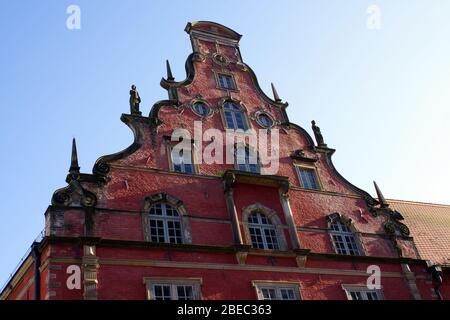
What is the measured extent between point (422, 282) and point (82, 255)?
11.9m

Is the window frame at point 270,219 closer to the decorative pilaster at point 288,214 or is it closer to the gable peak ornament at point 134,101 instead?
the decorative pilaster at point 288,214

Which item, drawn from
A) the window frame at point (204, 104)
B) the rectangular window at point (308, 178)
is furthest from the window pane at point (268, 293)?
the window frame at point (204, 104)

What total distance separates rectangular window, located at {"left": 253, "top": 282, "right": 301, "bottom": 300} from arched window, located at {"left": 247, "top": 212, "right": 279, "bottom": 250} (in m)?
1.37

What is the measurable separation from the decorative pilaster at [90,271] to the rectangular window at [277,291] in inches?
184

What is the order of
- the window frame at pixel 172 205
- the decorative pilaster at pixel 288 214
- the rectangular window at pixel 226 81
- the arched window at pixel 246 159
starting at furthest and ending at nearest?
the rectangular window at pixel 226 81, the arched window at pixel 246 159, the decorative pilaster at pixel 288 214, the window frame at pixel 172 205

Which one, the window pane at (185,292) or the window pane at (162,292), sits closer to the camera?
the window pane at (162,292)

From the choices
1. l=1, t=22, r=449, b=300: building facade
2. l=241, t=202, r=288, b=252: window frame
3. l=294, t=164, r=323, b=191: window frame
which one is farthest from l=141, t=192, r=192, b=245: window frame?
l=294, t=164, r=323, b=191: window frame

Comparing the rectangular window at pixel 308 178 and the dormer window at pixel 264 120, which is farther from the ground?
the dormer window at pixel 264 120

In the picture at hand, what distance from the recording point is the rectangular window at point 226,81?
20.5m

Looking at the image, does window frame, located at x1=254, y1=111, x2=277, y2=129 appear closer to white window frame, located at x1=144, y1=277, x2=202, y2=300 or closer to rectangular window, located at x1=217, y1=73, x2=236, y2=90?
rectangular window, located at x1=217, y1=73, x2=236, y2=90

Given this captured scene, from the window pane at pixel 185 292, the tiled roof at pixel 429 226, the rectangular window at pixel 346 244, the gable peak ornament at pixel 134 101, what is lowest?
the window pane at pixel 185 292

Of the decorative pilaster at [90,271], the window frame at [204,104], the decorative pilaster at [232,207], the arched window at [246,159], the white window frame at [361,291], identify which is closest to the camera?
the decorative pilaster at [90,271]

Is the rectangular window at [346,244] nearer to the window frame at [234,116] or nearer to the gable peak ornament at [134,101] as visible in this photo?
the window frame at [234,116]
